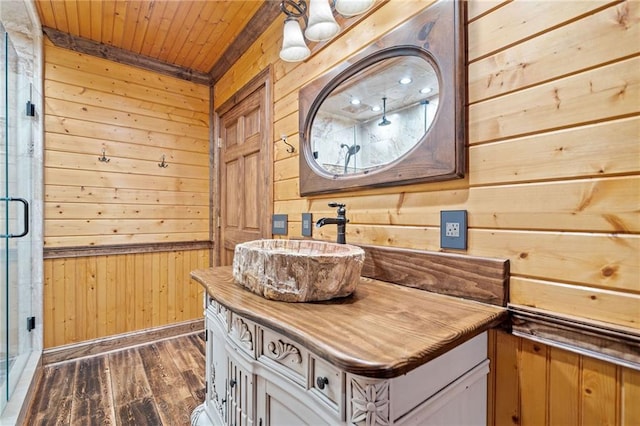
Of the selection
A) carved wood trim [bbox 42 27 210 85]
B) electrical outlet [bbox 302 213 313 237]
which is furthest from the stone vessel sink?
carved wood trim [bbox 42 27 210 85]

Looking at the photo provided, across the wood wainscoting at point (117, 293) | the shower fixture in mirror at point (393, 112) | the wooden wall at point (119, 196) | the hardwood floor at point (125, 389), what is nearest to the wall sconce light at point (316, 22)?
the shower fixture in mirror at point (393, 112)

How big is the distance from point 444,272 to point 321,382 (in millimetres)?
545

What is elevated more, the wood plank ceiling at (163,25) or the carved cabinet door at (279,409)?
the wood plank ceiling at (163,25)

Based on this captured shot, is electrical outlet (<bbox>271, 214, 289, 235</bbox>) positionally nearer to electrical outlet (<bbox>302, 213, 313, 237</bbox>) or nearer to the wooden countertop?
electrical outlet (<bbox>302, 213, 313, 237</bbox>)

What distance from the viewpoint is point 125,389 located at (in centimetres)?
193

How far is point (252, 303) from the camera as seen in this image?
903mm

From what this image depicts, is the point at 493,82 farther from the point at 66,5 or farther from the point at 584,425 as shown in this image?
the point at 66,5

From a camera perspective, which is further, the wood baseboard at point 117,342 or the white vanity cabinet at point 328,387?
the wood baseboard at point 117,342

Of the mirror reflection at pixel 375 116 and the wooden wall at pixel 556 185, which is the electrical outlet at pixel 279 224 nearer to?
the mirror reflection at pixel 375 116

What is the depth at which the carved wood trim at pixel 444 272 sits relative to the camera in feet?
2.91

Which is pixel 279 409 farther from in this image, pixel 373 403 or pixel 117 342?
pixel 117 342

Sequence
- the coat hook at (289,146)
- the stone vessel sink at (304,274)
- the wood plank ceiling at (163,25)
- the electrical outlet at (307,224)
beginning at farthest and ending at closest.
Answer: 1. the wood plank ceiling at (163,25)
2. the coat hook at (289,146)
3. the electrical outlet at (307,224)
4. the stone vessel sink at (304,274)

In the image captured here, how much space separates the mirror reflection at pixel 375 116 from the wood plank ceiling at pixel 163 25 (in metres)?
0.98

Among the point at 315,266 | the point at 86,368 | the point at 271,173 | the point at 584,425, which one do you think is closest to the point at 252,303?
the point at 315,266
